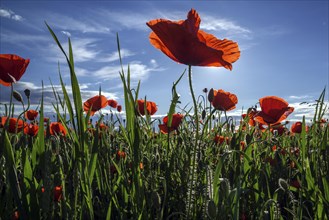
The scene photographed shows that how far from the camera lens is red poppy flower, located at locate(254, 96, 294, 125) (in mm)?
2598

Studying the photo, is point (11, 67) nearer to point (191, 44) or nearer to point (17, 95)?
point (17, 95)

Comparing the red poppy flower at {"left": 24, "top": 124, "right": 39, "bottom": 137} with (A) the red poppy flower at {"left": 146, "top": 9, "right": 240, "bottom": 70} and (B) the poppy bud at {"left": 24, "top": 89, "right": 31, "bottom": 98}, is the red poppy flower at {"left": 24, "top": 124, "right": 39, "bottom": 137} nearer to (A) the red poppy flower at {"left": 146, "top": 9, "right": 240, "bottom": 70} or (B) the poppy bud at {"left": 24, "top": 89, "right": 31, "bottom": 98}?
(B) the poppy bud at {"left": 24, "top": 89, "right": 31, "bottom": 98}

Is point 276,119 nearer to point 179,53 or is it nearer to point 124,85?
point 179,53

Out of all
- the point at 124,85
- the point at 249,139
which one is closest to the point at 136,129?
the point at 124,85

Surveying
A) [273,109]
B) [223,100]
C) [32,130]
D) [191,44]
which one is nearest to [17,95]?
[32,130]

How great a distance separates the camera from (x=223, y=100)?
265 centimetres

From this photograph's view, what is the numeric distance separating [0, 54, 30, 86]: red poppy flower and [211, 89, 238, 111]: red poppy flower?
1.38 metres

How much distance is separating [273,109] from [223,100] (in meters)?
0.39

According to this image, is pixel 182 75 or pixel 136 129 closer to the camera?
pixel 136 129

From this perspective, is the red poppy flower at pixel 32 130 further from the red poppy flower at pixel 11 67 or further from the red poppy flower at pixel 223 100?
the red poppy flower at pixel 223 100

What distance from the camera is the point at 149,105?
125 inches

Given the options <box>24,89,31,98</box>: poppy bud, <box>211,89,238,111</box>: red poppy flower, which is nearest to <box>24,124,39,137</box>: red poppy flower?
<box>24,89,31,98</box>: poppy bud

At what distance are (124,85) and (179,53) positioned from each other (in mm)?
294

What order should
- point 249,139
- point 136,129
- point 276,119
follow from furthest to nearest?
1. point 276,119
2. point 249,139
3. point 136,129
